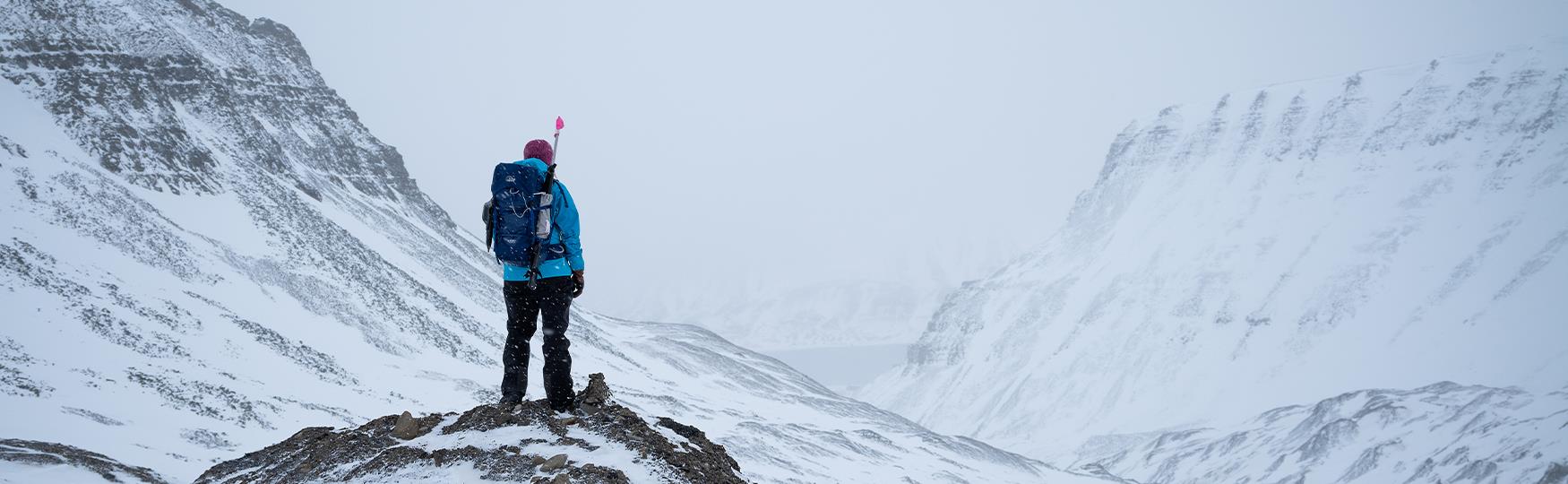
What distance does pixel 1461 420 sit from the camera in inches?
4232

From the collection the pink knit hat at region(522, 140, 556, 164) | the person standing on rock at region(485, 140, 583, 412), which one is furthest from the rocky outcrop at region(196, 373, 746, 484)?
the pink knit hat at region(522, 140, 556, 164)

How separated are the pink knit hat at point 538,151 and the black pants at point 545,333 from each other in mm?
1334

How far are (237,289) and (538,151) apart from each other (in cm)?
5207

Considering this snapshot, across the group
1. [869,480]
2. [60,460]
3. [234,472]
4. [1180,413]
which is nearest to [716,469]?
[234,472]

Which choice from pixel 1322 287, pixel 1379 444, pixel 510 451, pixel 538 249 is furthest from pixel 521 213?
pixel 1322 287

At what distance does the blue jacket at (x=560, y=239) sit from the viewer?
33.9 ft

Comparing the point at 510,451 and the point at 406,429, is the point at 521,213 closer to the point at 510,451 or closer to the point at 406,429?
the point at 510,451

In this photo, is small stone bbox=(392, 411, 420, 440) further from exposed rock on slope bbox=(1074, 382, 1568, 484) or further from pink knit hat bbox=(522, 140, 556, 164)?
exposed rock on slope bbox=(1074, 382, 1568, 484)

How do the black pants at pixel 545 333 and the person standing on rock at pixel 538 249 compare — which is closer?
the person standing on rock at pixel 538 249

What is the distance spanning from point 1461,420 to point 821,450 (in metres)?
76.8

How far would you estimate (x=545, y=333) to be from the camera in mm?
10578

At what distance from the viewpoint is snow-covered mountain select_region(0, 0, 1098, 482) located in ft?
126

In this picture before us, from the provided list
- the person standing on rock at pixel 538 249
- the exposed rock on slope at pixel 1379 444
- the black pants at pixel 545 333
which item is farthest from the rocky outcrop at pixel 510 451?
the exposed rock on slope at pixel 1379 444

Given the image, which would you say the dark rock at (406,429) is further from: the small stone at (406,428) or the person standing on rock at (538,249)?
the person standing on rock at (538,249)
